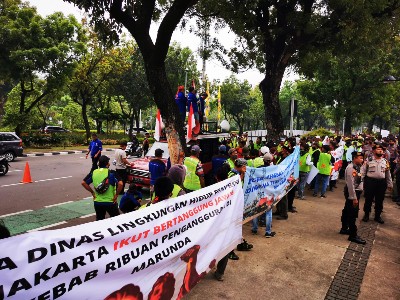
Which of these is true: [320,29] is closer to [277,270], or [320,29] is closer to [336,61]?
[277,270]

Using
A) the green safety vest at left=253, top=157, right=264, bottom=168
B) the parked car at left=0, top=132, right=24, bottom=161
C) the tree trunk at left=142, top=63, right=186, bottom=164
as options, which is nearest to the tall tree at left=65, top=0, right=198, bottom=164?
the tree trunk at left=142, top=63, right=186, bottom=164

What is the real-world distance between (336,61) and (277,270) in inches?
990

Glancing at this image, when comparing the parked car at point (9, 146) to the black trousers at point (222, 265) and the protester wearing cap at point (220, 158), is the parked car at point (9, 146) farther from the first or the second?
the black trousers at point (222, 265)

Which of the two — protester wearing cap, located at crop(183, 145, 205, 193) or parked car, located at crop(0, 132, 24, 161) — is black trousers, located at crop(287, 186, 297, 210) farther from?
parked car, located at crop(0, 132, 24, 161)

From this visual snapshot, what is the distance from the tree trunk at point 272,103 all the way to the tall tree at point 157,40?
270 inches

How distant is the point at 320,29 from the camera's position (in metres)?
13.4

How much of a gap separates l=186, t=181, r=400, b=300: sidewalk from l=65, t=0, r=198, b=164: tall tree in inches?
131

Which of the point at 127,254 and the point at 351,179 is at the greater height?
the point at 351,179

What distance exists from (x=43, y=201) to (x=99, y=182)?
5.00 metres

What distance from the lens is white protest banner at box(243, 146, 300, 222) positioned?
6131mm

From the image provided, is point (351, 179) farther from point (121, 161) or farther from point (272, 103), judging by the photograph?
point (272, 103)

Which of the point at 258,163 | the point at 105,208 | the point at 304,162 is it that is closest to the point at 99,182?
the point at 105,208

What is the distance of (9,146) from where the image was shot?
17.4m

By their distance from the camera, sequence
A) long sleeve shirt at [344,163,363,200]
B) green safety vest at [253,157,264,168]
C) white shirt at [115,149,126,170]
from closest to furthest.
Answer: long sleeve shirt at [344,163,363,200]
green safety vest at [253,157,264,168]
white shirt at [115,149,126,170]
